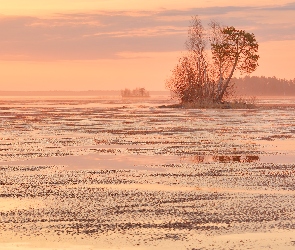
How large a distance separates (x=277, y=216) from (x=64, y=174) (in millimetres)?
6516

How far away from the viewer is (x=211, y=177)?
15.1m

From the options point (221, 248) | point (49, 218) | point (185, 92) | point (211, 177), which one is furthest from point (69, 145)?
point (185, 92)

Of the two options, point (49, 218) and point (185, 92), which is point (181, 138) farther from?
point (185, 92)

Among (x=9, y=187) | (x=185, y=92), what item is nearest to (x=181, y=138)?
(x=9, y=187)

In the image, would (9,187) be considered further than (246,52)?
No

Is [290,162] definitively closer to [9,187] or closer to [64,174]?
[64,174]

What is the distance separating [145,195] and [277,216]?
286 cm

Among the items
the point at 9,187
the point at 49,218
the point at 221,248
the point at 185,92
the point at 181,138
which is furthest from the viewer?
the point at 185,92

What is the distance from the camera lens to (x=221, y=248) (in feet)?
27.5

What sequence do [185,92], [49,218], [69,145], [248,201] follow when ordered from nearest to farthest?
[49,218]
[248,201]
[69,145]
[185,92]

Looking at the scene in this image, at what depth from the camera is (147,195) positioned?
1245 cm

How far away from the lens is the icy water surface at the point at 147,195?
8.98 metres

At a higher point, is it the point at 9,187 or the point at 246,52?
the point at 246,52

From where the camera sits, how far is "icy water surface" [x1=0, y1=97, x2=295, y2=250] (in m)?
8.98
